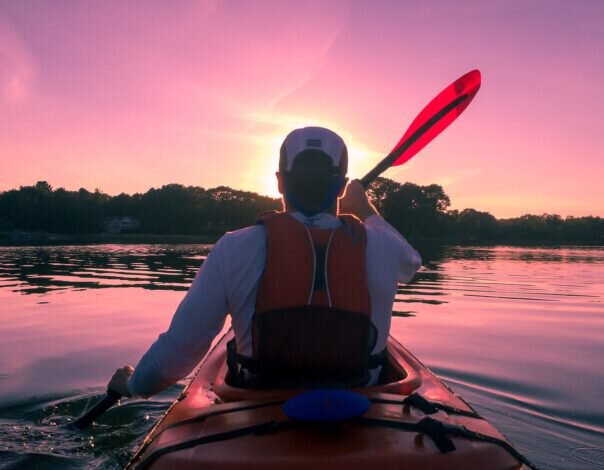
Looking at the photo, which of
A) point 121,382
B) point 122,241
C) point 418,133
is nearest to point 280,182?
point 121,382

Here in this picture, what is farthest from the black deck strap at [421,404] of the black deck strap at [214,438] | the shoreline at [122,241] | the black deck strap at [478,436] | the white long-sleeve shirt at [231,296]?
the shoreline at [122,241]

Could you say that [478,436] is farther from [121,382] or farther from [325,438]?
[121,382]

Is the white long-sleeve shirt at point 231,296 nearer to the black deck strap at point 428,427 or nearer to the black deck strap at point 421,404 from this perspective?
the black deck strap at point 421,404

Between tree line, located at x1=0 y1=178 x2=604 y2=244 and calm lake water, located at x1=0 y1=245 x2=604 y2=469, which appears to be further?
tree line, located at x1=0 y1=178 x2=604 y2=244

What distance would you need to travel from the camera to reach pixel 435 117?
15.0ft

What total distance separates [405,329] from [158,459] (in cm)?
640

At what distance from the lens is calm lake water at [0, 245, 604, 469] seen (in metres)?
3.62

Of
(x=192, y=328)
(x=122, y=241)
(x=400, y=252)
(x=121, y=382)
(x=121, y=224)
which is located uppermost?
(x=121, y=224)

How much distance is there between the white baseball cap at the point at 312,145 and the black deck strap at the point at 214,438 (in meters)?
1.04

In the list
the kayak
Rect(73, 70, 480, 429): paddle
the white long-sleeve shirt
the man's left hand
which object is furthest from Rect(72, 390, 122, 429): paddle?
Rect(73, 70, 480, 429): paddle

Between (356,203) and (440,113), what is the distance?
2.20 m

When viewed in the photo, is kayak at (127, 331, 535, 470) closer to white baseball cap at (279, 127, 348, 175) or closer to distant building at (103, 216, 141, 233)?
Result: white baseball cap at (279, 127, 348, 175)

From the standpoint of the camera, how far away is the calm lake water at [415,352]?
3.62m

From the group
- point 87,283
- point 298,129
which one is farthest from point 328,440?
point 87,283
